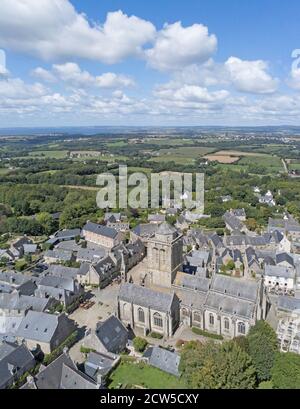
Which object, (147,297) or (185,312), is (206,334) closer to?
(185,312)

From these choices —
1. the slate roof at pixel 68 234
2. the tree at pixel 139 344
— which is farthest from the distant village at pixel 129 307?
the slate roof at pixel 68 234

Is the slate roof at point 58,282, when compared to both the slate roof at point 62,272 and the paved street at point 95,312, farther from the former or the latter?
the paved street at point 95,312

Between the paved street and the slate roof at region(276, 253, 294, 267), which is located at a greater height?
the slate roof at region(276, 253, 294, 267)

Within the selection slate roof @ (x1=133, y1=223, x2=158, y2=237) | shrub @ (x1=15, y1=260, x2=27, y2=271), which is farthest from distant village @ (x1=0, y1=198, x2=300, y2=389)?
slate roof @ (x1=133, y1=223, x2=158, y2=237)

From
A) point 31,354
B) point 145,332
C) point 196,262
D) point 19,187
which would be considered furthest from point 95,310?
point 19,187

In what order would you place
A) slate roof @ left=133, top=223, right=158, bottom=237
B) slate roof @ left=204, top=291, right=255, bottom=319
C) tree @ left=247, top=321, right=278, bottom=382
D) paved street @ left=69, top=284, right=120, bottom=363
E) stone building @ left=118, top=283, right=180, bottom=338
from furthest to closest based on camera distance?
slate roof @ left=133, top=223, right=158, bottom=237 < paved street @ left=69, top=284, right=120, bottom=363 < stone building @ left=118, top=283, right=180, bottom=338 < slate roof @ left=204, top=291, right=255, bottom=319 < tree @ left=247, top=321, right=278, bottom=382

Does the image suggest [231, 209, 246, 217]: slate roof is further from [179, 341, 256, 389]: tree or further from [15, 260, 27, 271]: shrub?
[179, 341, 256, 389]: tree
